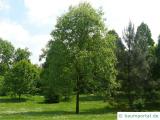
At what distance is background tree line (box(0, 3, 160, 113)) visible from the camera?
53.7 meters

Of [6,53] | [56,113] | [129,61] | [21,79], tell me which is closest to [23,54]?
[6,53]

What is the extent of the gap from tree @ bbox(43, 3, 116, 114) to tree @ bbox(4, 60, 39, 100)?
33038 mm

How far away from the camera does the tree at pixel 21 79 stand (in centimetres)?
8706

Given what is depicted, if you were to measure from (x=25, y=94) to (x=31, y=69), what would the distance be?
5.46 metres

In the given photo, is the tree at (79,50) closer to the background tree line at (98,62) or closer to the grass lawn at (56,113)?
the background tree line at (98,62)

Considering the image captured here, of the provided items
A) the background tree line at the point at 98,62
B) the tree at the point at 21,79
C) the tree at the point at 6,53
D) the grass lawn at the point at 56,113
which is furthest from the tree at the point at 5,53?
the background tree line at the point at 98,62

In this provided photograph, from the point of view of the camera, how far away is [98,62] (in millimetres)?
53469

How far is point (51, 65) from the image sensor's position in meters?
54.3

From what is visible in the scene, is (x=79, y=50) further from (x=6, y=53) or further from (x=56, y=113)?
(x=6, y=53)

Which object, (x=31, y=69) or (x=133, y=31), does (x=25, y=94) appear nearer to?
(x=31, y=69)

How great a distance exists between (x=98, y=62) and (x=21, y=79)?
1504 inches

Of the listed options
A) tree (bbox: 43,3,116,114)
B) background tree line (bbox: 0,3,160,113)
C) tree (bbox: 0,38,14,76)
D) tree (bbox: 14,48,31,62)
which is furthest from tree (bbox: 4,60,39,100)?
tree (bbox: 0,38,14,76)

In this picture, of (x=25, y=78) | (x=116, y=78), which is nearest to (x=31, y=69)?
(x=25, y=78)

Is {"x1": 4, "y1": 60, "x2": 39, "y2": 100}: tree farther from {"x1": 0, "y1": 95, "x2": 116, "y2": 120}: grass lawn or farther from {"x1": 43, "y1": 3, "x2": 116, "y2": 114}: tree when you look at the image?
{"x1": 43, "y1": 3, "x2": 116, "y2": 114}: tree
